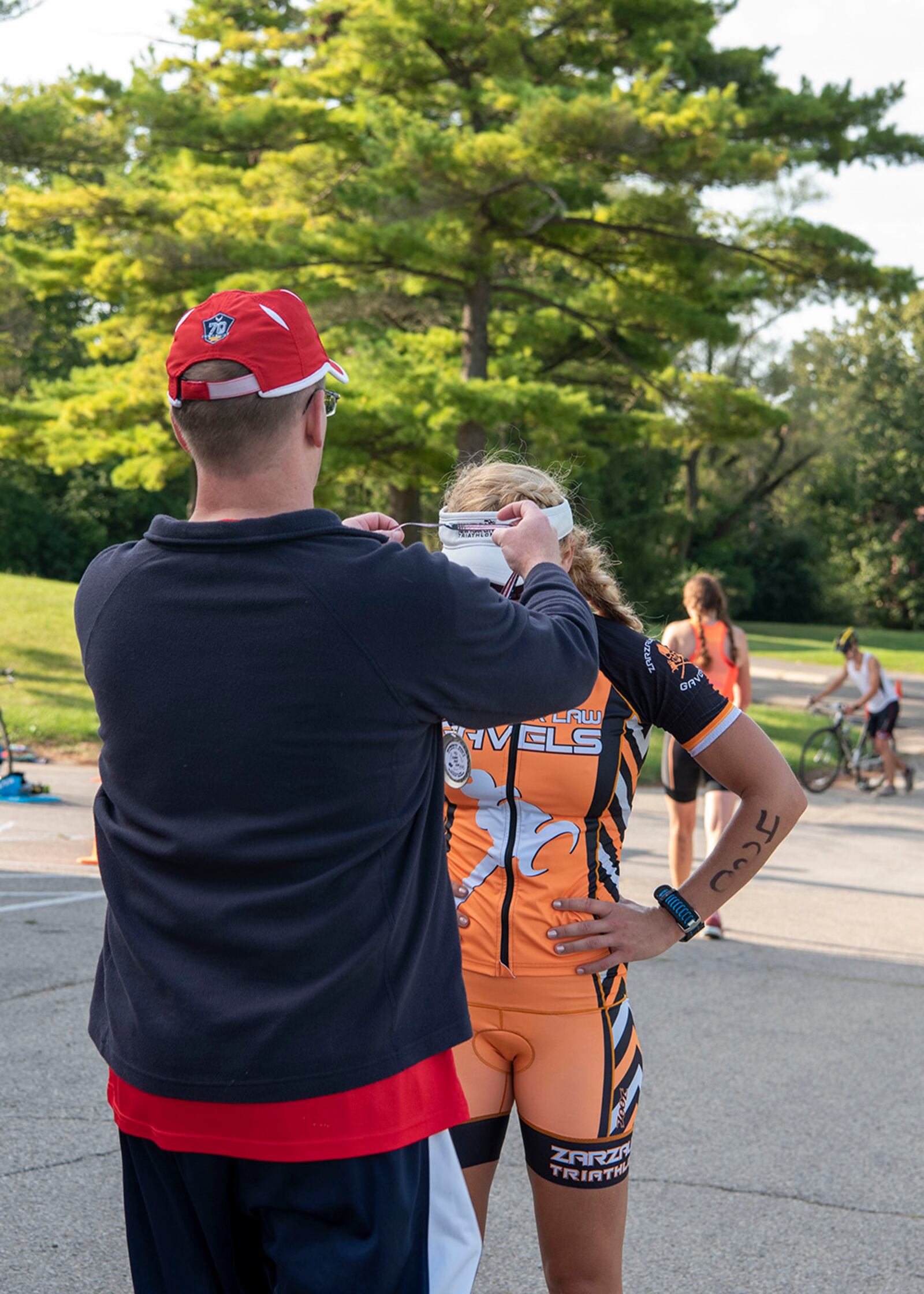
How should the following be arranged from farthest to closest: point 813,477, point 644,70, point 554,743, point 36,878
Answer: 1. point 813,477
2. point 644,70
3. point 36,878
4. point 554,743

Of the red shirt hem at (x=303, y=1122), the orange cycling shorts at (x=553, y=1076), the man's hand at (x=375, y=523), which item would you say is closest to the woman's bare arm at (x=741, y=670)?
the orange cycling shorts at (x=553, y=1076)

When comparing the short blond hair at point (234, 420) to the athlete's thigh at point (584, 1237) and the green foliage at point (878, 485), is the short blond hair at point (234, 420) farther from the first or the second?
the green foliage at point (878, 485)

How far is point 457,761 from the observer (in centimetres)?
255

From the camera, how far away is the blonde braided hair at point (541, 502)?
2.54m

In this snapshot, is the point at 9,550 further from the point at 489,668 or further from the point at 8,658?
the point at 489,668

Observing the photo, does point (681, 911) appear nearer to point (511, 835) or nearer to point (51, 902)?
point (511, 835)

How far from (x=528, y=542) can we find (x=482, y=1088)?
1113 millimetres

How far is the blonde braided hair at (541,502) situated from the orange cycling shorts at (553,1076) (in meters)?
0.78

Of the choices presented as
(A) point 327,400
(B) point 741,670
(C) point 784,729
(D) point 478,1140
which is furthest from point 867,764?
(A) point 327,400

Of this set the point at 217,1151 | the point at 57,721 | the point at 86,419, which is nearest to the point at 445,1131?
the point at 217,1151

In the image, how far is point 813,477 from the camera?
60.8 m

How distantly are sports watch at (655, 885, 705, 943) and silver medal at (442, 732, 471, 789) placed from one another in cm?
46

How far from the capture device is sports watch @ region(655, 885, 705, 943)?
8.32 ft

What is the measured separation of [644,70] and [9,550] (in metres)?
27.0
